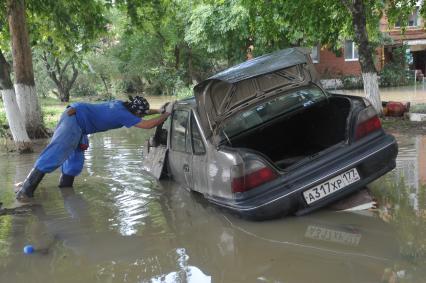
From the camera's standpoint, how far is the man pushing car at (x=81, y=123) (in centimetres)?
649

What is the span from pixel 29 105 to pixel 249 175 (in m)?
9.42

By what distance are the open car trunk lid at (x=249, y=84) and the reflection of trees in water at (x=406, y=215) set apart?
164 cm

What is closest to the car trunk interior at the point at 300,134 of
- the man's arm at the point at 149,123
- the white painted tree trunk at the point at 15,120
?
the man's arm at the point at 149,123

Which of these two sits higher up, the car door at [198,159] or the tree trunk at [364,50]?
the tree trunk at [364,50]

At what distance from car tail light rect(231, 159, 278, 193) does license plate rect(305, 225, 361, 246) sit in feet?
2.20

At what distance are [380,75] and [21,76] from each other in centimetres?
2442

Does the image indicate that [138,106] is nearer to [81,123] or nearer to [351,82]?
[81,123]

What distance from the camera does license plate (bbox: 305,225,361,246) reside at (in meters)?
4.43

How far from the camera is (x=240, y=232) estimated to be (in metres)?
4.89

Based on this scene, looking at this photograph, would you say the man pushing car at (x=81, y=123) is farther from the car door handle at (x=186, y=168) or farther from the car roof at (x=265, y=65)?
the car roof at (x=265, y=65)

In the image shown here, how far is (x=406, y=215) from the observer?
5.03 m

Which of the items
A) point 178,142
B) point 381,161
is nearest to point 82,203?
point 178,142

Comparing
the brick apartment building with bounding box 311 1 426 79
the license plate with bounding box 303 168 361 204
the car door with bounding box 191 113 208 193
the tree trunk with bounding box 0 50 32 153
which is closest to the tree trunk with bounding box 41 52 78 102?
the brick apartment building with bounding box 311 1 426 79

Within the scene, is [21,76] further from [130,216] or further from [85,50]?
[130,216]
